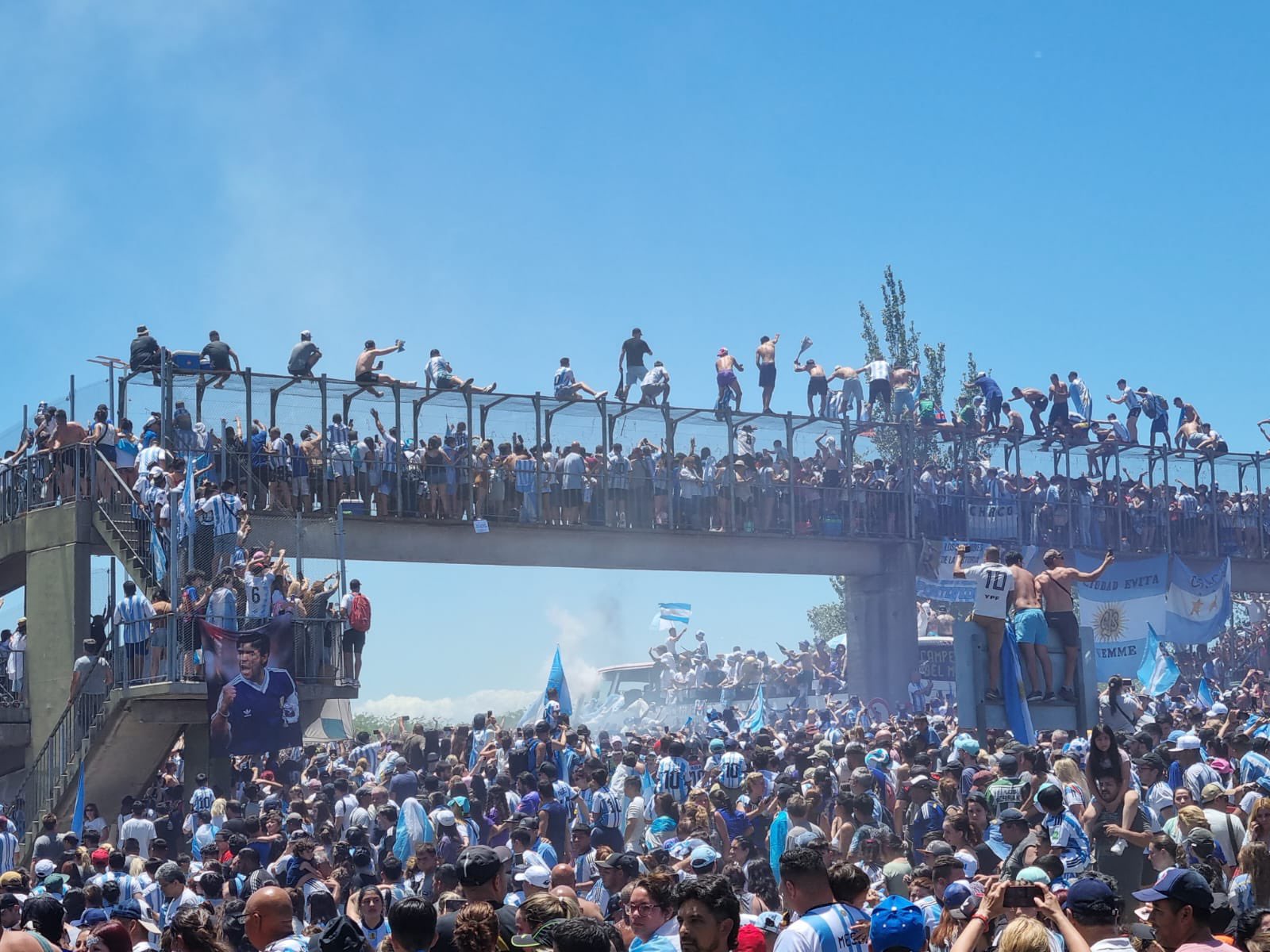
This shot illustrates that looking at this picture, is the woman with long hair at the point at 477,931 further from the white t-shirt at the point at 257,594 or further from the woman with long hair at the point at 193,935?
the white t-shirt at the point at 257,594

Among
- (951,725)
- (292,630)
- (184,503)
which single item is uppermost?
(184,503)

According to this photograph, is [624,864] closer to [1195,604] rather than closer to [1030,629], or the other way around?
[1030,629]

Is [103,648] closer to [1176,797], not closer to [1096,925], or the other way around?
[1176,797]

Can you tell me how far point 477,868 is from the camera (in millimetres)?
7129

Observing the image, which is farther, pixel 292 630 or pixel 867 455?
pixel 867 455

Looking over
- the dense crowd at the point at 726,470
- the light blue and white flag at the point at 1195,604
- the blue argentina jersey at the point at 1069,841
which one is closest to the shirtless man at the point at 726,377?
the dense crowd at the point at 726,470

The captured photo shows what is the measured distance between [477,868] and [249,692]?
14123 mm

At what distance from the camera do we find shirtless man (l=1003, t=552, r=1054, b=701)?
1733 cm

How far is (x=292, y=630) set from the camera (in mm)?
21250

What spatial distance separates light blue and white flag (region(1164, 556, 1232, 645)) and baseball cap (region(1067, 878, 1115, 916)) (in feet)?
96.9

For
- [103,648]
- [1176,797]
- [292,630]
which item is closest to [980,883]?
[1176,797]

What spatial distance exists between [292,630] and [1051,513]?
18101mm

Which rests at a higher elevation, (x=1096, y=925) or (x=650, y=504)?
(x=650, y=504)

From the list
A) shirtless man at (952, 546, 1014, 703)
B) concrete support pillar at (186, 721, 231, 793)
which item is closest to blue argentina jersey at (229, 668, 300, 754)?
concrete support pillar at (186, 721, 231, 793)
